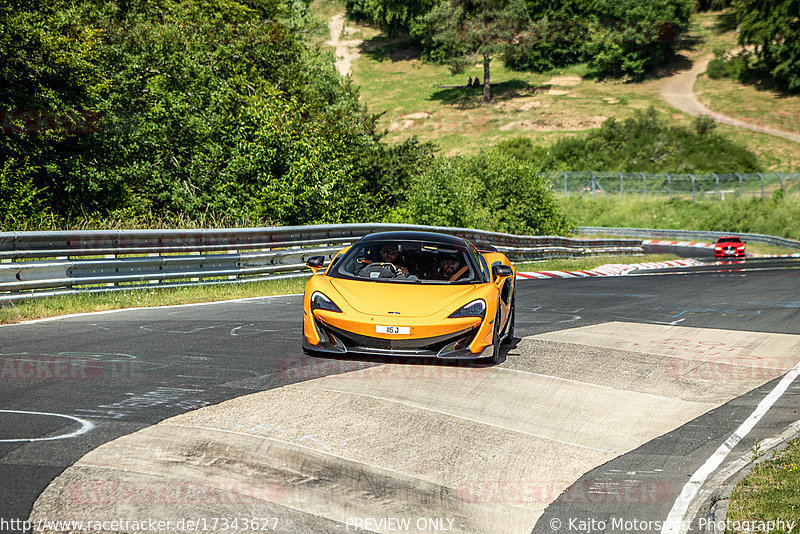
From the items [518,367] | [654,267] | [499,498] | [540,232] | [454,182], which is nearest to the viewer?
[499,498]

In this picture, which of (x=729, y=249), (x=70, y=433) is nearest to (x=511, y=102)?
(x=729, y=249)

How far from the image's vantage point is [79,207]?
24719 mm

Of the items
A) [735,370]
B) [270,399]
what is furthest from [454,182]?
[270,399]

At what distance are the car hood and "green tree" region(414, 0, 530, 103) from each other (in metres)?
94.7

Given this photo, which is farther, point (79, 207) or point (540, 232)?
point (540, 232)

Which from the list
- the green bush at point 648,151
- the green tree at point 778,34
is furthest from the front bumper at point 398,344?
the green tree at point 778,34

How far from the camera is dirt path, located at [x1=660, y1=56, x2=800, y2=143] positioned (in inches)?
3401

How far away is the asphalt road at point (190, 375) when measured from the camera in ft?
18.6

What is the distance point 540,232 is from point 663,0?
7903 cm

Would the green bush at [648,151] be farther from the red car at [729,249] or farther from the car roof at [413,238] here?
the car roof at [413,238]

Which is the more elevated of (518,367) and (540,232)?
(518,367)

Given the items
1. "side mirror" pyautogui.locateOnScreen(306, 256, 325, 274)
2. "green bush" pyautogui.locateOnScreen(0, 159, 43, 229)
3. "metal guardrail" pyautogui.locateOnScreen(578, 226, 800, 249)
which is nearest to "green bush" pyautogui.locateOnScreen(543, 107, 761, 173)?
"metal guardrail" pyautogui.locateOnScreen(578, 226, 800, 249)

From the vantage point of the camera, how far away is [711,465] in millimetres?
6359

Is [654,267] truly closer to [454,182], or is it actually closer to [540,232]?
[540,232]
